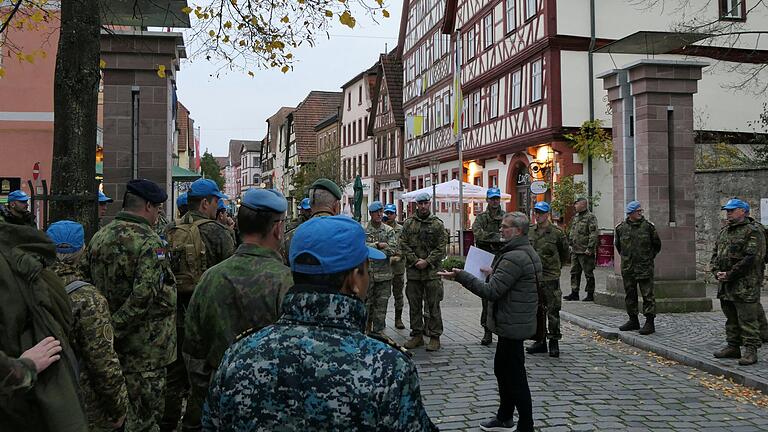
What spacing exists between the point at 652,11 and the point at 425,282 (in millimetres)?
19686

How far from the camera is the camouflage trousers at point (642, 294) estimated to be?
10.0m

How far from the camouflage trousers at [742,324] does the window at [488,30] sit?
73.8 feet

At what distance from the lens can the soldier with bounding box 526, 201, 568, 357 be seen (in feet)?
28.8

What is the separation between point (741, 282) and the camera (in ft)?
26.8

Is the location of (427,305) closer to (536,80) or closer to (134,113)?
(134,113)

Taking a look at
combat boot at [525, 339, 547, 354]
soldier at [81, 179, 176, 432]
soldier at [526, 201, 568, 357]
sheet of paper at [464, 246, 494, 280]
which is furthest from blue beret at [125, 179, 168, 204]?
combat boot at [525, 339, 547, 354]

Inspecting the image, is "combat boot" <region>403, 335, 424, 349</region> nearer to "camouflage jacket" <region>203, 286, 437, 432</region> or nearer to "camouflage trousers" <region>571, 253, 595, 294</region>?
"camouflage trousers" <region>571, 253, 595, 294</region>

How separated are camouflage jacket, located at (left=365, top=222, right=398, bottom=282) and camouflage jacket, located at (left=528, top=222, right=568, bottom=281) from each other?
1.99 meters

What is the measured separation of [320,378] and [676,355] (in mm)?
7882

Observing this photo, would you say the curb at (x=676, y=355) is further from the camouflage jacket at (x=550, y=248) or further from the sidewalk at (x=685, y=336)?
the camouflage jacket at (x=550, y=248)

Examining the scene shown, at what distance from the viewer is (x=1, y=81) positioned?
2248cm

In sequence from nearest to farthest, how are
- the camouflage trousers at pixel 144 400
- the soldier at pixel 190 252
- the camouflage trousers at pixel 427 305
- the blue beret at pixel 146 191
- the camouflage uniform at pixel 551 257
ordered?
the camouflage trousers at pixel 144 400, the blue beret at pixel 146 191, the soldier at pixel 190 252, the camouflage uniform at pixel 551 257, the camouflage trousers at pixel 427 305

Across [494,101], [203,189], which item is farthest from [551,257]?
[494,101]

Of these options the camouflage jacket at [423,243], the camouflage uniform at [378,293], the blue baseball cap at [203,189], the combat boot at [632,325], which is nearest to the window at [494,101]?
the combat boot at [632,325]
